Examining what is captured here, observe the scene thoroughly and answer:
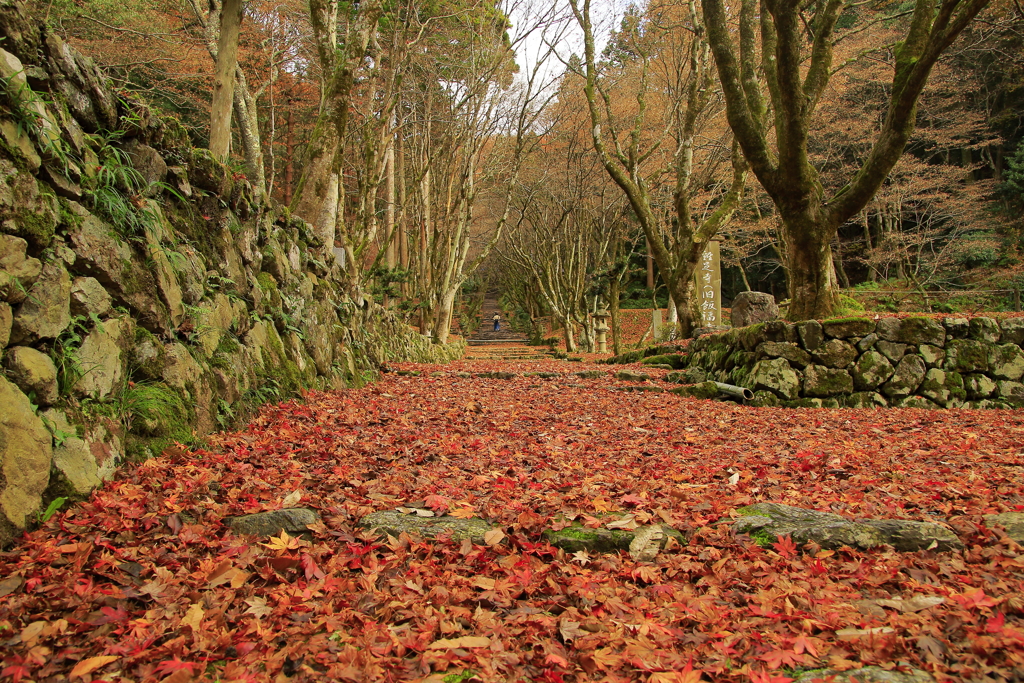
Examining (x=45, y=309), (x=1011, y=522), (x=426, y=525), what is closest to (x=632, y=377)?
(x=1011, y=522)

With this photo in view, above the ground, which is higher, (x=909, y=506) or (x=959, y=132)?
(x=959, y=132)

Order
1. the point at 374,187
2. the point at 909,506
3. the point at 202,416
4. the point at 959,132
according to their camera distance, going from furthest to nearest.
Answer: the point at 959,132
the point at 374,187
the point at 202,416
the point at 909,506

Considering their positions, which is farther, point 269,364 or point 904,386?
point 904,386

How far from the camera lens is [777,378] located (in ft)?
22.2

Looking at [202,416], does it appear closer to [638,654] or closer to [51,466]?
[51,466]

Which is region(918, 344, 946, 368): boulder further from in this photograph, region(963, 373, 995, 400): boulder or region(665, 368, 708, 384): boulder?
region(665, 368, 708, 384): boulder

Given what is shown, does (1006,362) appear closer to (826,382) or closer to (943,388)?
(943,388)

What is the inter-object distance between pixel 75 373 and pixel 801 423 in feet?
18.3

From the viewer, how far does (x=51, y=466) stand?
2.24 meters

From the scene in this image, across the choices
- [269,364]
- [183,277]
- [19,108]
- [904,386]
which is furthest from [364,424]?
[904,386]

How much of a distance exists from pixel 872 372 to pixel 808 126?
10.0ft

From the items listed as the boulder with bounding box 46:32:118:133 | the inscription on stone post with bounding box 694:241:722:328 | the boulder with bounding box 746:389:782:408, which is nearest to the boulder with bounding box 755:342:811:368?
the boulder with bounding box 746:389:782:408

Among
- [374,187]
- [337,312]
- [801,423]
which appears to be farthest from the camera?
[374,187]

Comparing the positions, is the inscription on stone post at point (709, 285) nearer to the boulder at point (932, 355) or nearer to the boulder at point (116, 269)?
the boulder at point (932, 355)
